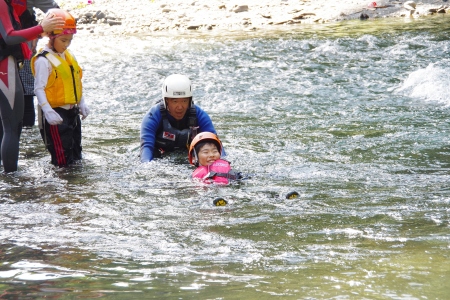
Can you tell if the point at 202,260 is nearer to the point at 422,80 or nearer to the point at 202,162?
the point at 202,162

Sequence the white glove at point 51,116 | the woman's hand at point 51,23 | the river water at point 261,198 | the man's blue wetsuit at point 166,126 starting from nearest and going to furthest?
the river water at point 261,198 → the woman's hand at point 51,23 → the white glove at point 51,116 → the man's blue wetsuit at point 166,126

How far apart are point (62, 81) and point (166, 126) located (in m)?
1.36

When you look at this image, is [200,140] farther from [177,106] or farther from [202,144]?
[177,106]

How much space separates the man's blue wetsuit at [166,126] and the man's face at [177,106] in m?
0.06

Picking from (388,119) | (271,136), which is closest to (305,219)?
(271,136)

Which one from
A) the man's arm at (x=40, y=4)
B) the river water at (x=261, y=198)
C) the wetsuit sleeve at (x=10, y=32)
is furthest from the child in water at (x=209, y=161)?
the man's arm at (x=40, y=4)

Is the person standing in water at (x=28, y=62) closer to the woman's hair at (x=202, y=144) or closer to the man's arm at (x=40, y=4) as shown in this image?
the man's arm at (x=40, y=4)

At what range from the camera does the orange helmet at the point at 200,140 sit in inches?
290

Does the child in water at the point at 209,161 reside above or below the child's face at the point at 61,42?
below

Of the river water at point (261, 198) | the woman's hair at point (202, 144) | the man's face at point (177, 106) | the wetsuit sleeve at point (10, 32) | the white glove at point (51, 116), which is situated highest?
the wetsuit sleeve at point (10, 32)

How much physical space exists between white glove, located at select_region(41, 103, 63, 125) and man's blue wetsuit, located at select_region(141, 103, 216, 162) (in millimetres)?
1111

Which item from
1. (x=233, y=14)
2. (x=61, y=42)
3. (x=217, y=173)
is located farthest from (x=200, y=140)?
(x=233, y=14)

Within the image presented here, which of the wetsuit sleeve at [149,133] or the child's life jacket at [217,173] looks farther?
the wetsuit sleeve at [149,133]

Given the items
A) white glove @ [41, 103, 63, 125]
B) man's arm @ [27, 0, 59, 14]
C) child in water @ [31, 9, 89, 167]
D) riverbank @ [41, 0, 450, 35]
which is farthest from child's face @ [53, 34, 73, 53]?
riverbank @ [41, 0, 450, 35]
